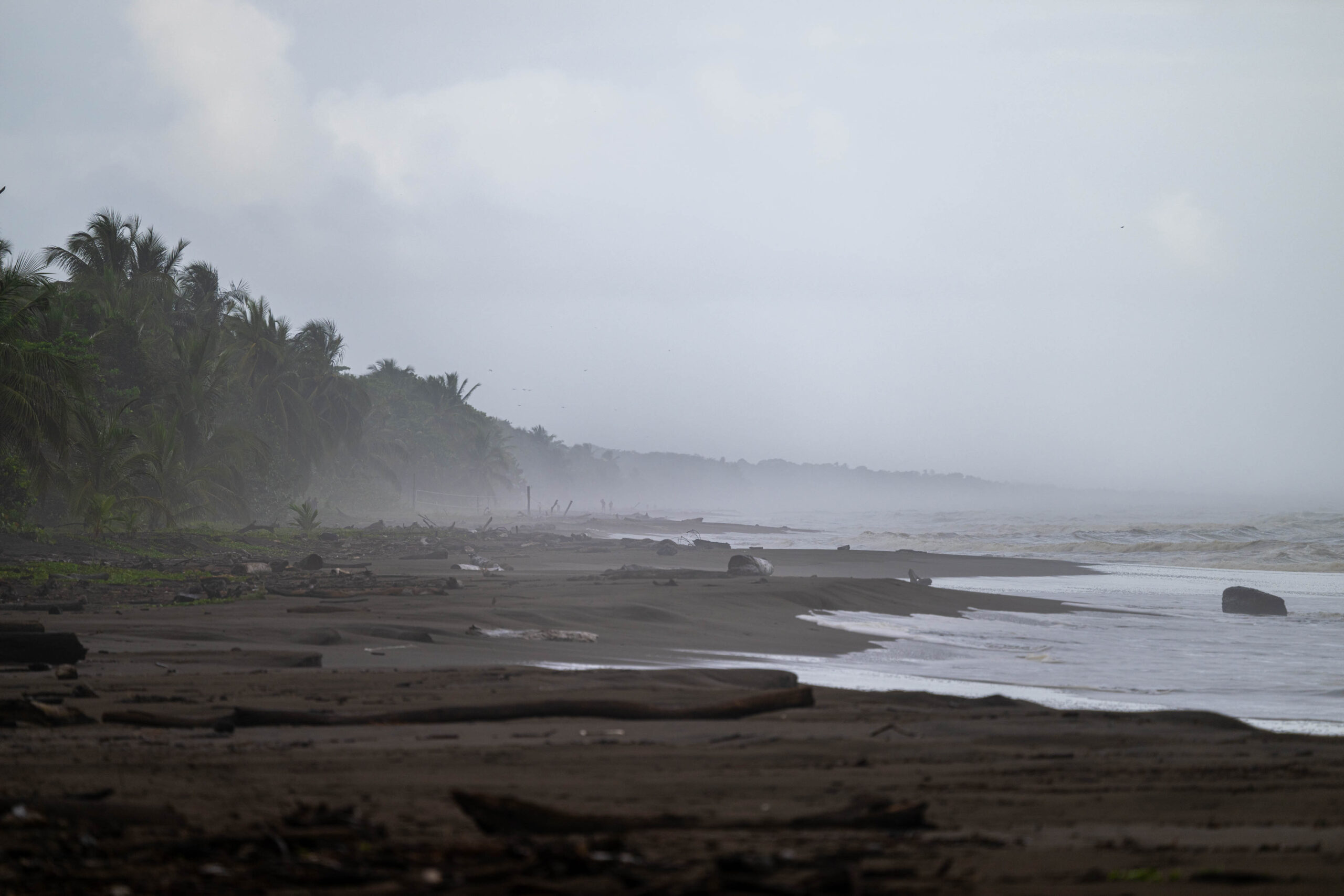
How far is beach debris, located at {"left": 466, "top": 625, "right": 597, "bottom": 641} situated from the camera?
9.07 metres

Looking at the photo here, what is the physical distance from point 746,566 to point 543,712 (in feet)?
40.0

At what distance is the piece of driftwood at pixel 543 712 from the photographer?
476cm

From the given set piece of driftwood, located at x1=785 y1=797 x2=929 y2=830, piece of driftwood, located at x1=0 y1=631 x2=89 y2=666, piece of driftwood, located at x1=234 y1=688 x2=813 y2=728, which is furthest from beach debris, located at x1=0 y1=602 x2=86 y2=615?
piece of driftwood, located at x1=785 y1=797 x2=929 y2=830

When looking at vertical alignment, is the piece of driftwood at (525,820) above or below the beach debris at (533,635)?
above

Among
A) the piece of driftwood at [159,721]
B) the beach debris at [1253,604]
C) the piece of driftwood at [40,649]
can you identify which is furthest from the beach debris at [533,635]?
the beach debris at [1253,604]

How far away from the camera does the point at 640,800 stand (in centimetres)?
336

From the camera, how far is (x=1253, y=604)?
48.0 feet

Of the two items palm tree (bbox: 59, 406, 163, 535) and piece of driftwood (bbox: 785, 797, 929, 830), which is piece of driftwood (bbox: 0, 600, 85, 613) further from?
palm tree (bbox: 59, 406, 163, 535)

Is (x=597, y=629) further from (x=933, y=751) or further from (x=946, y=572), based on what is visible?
(x=946, y=572)

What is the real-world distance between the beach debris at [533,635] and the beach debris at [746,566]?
765cm

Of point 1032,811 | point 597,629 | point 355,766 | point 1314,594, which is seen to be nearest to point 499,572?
point 597,629

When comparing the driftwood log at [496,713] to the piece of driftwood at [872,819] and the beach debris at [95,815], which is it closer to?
the beach debris at [95,815]

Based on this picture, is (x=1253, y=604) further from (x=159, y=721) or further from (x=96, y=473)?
(x=96, y=473)

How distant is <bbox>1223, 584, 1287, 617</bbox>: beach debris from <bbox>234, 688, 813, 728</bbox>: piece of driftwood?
12494 mm
